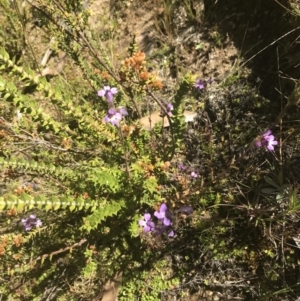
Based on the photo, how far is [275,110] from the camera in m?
2.97

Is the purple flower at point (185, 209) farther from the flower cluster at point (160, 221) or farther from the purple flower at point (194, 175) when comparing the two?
the purple flower at point (194, 175)

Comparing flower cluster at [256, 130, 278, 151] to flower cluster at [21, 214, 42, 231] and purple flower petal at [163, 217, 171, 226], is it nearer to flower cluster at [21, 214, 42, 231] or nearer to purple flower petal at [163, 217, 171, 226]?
purple flower petal at [163, 217, 171, 226]

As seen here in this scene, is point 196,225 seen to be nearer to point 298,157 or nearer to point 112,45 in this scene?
point 298,157

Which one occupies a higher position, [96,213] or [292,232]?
[96,213]

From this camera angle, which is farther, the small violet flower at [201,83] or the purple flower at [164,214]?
the small violet flower at [201,83]

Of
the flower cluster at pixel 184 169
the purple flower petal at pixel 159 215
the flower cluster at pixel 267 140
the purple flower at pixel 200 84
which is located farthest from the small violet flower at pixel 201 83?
the purple flower petal at pixel 159 215

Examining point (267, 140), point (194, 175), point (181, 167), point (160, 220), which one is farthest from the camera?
point (181, 167)

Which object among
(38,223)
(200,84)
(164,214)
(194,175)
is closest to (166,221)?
(164,214)

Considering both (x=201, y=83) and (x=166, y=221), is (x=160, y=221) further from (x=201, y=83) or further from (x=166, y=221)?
(x=201, y=83)

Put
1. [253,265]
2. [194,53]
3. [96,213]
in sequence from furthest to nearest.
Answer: [194,53] < [253,265] < [96,213]

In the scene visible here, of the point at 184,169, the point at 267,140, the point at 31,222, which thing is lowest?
the point at 31,222

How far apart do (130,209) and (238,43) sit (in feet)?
6.23

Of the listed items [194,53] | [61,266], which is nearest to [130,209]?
[61,266]

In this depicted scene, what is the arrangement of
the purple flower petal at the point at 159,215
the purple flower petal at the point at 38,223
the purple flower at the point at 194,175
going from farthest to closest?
the purple flower at the point at 194,175, the purple flower petal at the point at 38,223, the purple flower petal at the point at 159,215
